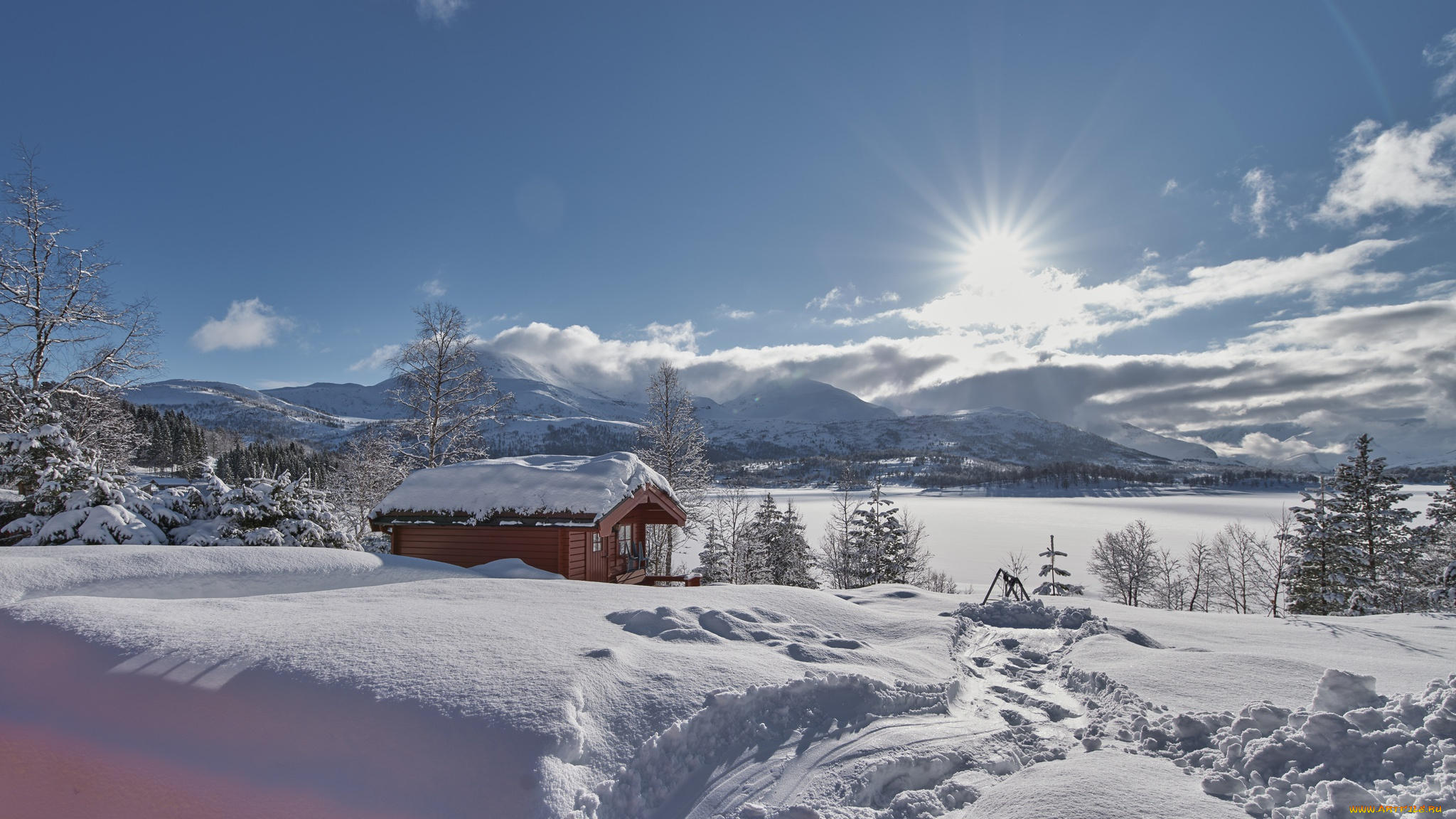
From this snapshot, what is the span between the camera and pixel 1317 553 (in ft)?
75.9

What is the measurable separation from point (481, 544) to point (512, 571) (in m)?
2.00

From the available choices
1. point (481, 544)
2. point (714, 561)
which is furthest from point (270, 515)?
point (714, 561)

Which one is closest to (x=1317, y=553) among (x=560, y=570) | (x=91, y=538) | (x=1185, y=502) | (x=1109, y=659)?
(x=1109, y=659)

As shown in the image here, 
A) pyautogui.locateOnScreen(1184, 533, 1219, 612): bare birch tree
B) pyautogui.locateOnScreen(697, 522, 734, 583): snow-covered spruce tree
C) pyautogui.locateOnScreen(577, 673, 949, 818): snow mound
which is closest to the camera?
pyautogui.locateOnScreen(577, 673, 949, 818): snow mound

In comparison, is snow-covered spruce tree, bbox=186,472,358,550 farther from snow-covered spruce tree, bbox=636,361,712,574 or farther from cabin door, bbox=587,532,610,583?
snow-covered spruce tree, bbox=636,361,712,574

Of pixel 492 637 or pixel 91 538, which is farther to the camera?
pixel 91 538

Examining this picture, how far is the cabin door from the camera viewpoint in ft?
42.7

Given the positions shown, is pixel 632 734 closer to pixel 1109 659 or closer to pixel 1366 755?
pixel 1366 755

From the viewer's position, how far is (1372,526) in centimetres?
2250

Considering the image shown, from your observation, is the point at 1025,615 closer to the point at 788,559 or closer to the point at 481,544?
the point at 481,544

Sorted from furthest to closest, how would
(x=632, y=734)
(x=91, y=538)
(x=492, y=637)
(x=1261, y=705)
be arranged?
(x=91, y=538), (x=492, y=637), (x=1261, y=705), (x=632, y=734)

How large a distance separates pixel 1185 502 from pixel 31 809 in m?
184

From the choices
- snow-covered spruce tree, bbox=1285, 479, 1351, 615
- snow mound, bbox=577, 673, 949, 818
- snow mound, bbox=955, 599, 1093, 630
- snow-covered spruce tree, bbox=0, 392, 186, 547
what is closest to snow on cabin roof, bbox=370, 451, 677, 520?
snow-covered spruce tree, bbox=0, 392, 186, 547

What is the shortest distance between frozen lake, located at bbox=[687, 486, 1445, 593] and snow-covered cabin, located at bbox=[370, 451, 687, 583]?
1363 inches
